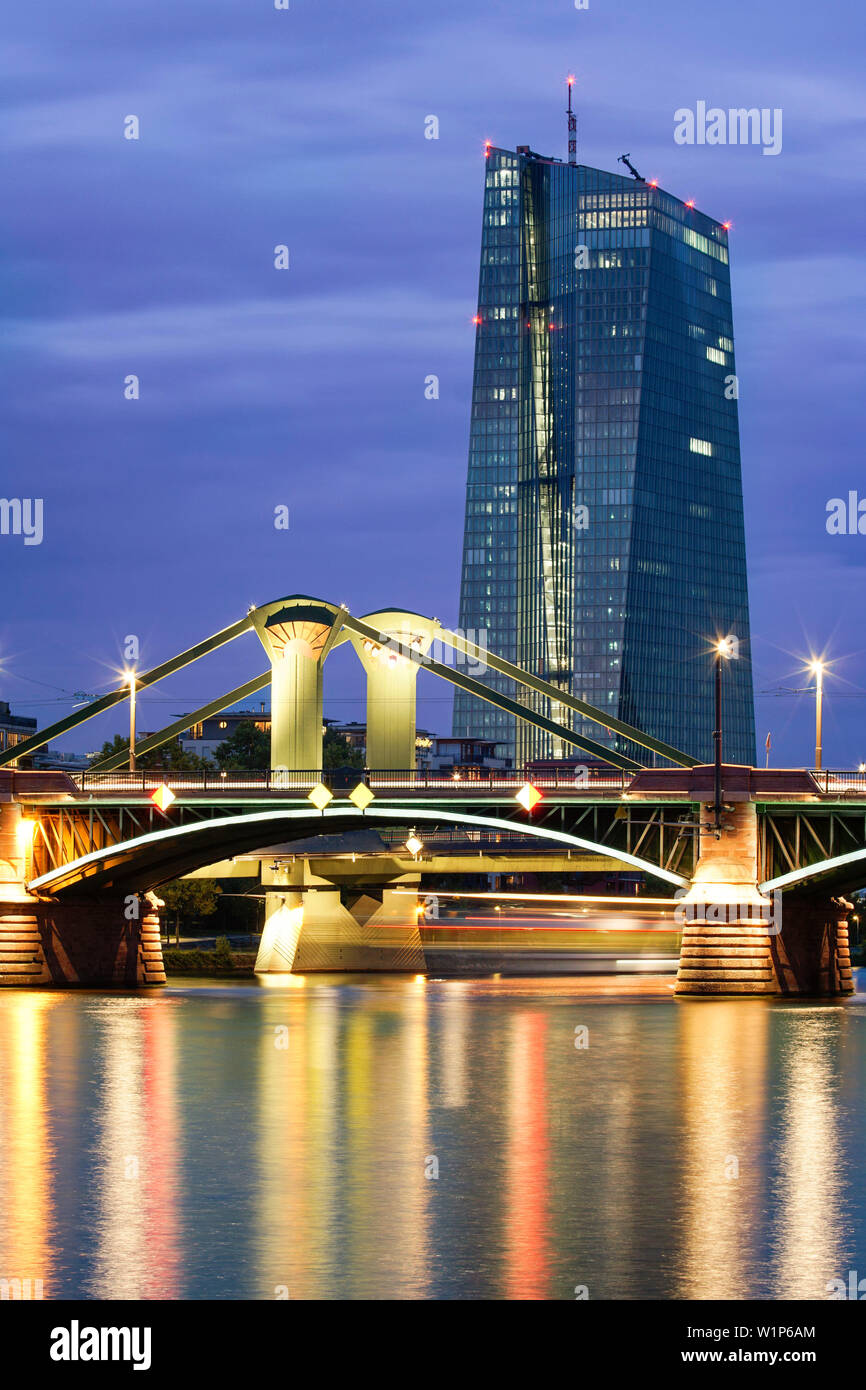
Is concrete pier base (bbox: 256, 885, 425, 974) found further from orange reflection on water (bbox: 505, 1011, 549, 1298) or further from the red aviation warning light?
orange reflection on water (bbox: 505, 1011, 549, 1298)

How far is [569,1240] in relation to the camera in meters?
33.5

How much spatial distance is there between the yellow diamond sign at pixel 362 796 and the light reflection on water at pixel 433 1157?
12.4 m

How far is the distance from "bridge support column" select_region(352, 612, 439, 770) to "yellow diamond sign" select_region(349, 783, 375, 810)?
17699 millimetres

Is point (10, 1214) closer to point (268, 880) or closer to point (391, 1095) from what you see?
point (391, 1095)

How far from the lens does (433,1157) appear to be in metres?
41.7

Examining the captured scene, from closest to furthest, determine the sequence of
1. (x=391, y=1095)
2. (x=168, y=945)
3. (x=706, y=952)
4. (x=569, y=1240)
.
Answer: (x=569, y=1240) → (x=391, y=1095) → (x=706, y=952) → (x=168, y=945)

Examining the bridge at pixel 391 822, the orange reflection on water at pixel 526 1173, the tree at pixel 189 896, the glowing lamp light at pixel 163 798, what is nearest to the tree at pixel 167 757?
the tree at pixel 189 896

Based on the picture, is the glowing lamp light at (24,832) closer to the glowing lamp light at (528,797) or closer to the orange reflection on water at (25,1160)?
the orange reflection on water at (25,1160)

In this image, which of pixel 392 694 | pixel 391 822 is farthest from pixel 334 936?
pixel 391 822

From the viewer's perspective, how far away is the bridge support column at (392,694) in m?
107

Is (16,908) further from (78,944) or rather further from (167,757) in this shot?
(167,757)

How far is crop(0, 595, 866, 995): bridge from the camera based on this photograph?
8556cm

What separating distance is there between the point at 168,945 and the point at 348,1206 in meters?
104
